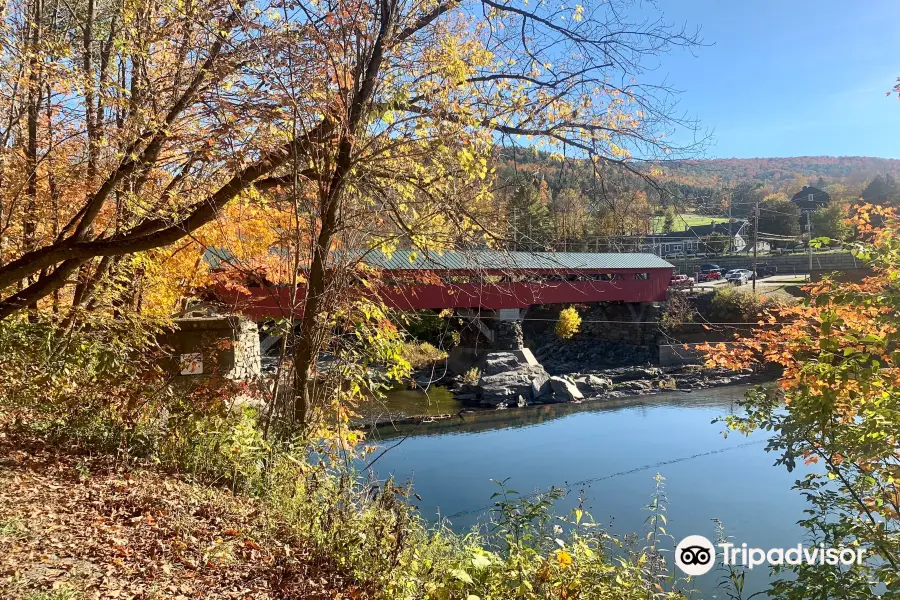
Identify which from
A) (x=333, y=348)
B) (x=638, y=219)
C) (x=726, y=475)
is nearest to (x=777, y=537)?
(x=726, y=475)

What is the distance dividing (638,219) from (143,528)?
9.94ft

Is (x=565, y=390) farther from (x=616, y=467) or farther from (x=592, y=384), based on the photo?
(x=616, y=467)

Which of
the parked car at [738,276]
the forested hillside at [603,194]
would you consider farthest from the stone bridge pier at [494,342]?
the forested hillside at [603,194]

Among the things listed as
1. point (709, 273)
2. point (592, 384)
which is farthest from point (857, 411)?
point (709, 273)

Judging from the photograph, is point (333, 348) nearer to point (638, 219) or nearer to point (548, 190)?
point (548, 190)

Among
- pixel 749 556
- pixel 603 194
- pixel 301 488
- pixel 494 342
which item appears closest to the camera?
pixel 301 488

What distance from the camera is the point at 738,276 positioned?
30328mm

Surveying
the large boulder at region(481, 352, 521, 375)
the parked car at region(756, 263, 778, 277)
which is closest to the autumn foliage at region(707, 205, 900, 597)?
the large boulder at region(481, 352, 521, 375)

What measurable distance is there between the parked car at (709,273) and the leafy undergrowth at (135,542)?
31.9 meters

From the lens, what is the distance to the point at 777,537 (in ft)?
23.8

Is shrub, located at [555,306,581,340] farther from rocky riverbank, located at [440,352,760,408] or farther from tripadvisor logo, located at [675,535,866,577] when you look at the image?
tripadvisor logo, located at [675,535,866,577]

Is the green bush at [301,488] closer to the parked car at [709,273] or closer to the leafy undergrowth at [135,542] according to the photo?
the leafy undergrowth at [135,542]

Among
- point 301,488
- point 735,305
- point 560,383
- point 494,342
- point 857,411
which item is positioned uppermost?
point 857,411

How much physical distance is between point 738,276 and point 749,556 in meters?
27.0
